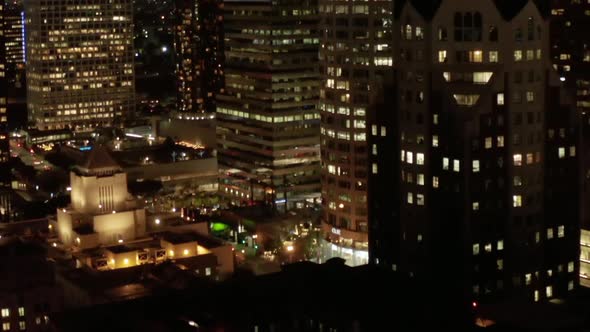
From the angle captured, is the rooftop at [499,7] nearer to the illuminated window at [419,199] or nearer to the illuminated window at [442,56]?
the illuminated window at [442,56]

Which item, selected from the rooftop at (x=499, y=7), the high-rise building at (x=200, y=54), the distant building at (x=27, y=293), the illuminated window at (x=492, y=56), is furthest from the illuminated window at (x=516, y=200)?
the high-rise building at (x=200, y=54)

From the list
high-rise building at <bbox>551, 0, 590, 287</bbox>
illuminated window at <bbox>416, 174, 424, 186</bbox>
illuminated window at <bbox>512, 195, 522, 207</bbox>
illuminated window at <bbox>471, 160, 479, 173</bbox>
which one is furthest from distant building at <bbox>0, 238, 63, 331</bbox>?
high-rise building at <bbox>551, 0, 590, 287</bbox>

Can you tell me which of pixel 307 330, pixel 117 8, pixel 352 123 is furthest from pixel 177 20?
pixel 307 330

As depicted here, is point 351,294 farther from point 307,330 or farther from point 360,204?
point 360,204

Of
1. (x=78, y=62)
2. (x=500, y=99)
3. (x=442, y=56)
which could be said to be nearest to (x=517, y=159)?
(x=500, y=99)

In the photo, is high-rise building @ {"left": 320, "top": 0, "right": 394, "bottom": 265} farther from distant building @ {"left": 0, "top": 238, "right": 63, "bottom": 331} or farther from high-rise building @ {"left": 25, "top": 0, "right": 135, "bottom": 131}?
high-rise building @ {"left": 25, "top": 0, "right": 135, "bottom": 131}

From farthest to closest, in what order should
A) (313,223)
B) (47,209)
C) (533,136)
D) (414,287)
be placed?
1. (47,209)
2. (313,223)
3. (533,136)
4. (414,287)
